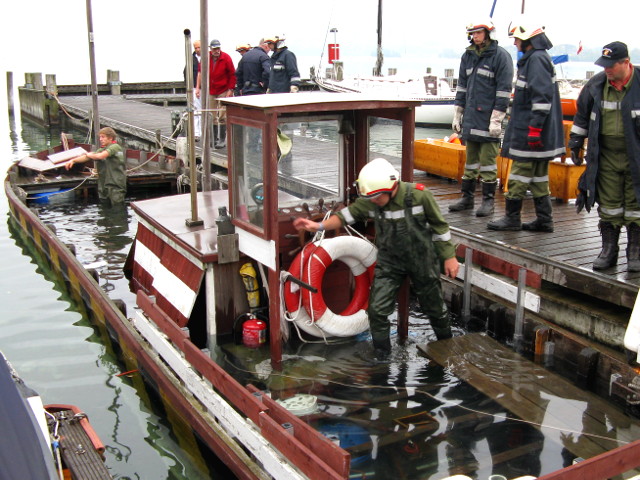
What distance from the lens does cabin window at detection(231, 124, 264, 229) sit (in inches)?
240

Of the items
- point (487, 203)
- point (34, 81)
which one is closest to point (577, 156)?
point (487, 203)

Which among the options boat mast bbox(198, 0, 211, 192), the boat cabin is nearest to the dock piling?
boat mast bbox(198, 0, 211, 192)

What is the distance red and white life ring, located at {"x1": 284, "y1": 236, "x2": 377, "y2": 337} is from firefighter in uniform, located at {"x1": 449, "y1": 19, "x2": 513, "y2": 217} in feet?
7.98

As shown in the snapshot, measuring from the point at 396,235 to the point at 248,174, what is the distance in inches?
55.3

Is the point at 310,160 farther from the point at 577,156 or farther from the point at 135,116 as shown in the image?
the point at 135,116

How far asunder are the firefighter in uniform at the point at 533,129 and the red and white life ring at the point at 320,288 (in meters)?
2.13

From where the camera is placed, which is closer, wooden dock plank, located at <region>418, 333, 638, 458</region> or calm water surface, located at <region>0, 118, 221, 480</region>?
wooden dock plank, located at <region>418, 333, 638, 458</region>

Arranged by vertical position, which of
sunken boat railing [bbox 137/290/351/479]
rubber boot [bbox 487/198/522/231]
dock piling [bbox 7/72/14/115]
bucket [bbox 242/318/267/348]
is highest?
dock piling [bbox 7/72/14/115]

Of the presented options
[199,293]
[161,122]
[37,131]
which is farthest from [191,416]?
[37,131]

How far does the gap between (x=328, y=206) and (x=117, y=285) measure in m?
4.25

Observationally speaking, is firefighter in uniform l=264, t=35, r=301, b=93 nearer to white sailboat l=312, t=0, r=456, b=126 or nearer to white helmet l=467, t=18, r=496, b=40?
white helmet l=467, t=18, r=496, b=40

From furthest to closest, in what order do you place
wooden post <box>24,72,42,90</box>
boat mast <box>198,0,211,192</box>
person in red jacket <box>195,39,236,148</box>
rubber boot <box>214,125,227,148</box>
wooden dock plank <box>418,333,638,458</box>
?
1. wooden post <box>24,72,42,90</box>
2. rubber boot <box>214,125,227,148</box>
3. person in red jacket <box>195,39,236,148</box>
4. boat mast <box>198,0,211,192</box>
5. wooden dock plank <box>418,333,638,458</box>

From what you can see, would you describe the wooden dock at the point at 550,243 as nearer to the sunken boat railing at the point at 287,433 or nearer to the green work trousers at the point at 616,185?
the green work trousers at the point at 616,185

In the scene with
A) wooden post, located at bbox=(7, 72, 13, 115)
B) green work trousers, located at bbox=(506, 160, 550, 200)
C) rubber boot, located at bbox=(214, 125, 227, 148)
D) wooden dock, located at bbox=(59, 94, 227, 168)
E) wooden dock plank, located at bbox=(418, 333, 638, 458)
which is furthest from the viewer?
wooden post, located at bbox=(7, 72, 13, 115)
